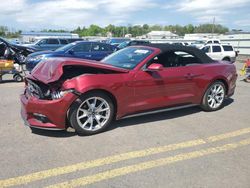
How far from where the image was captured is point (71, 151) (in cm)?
394

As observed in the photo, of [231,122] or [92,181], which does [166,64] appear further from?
[92,181]

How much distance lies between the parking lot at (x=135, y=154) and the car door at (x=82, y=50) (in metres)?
6.90

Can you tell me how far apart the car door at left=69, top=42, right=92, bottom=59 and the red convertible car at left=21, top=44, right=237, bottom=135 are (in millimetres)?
6605

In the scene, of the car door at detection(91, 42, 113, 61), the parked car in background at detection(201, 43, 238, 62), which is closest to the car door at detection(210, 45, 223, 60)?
the parked car in background at detection(201, 43, 238, 62)

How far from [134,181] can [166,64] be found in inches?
115

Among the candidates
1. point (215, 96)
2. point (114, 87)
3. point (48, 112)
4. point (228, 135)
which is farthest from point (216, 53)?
point (48, 112)

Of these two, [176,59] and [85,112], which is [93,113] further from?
[176,59]

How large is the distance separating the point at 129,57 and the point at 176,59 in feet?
3.32

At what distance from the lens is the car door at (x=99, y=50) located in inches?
504

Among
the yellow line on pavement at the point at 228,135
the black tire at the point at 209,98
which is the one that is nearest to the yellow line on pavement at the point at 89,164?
the yellow line on pavement at the point at 228,135

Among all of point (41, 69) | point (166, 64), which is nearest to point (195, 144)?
point (166, 64)

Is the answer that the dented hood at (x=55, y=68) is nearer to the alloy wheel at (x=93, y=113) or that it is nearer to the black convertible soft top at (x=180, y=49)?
the alloy wheel at (x=93, y=113)

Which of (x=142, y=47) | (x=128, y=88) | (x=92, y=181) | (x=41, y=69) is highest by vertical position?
(x=142, y=47)

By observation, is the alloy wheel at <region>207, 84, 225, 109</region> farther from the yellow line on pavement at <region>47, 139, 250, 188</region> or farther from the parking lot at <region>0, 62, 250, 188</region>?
the yellow line on pavement at <region>47, 139, 250, 188</region>
